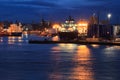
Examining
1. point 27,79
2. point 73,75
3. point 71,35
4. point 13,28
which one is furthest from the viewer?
point 13,28

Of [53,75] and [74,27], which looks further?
[74,27]

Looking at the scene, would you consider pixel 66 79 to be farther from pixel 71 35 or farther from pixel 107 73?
pixel 71 35

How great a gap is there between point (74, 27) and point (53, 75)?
99731 mm

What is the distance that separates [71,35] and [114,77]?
69897 millimetres

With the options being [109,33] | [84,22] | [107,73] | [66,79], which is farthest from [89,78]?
[84,22]

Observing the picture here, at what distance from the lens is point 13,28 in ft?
648

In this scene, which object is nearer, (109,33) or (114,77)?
(114,77)

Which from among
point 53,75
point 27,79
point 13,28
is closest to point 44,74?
point 53,75

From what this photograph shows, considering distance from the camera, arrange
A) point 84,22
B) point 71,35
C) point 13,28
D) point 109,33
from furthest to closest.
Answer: point 13,28 → point 84,22 → point 71,35 → point 109,33

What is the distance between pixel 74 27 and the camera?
381ft

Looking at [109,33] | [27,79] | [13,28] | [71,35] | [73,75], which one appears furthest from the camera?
[13,28]

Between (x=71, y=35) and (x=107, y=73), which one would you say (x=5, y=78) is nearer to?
(x=107, y=73)

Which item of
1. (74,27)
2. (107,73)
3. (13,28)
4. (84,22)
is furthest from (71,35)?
(13,28)

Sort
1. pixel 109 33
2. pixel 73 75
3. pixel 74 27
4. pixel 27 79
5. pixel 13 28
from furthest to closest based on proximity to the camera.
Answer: pixel 13 28, pixel 74 27, pixel 109 33, pixel 73 75, pixel 27 79
